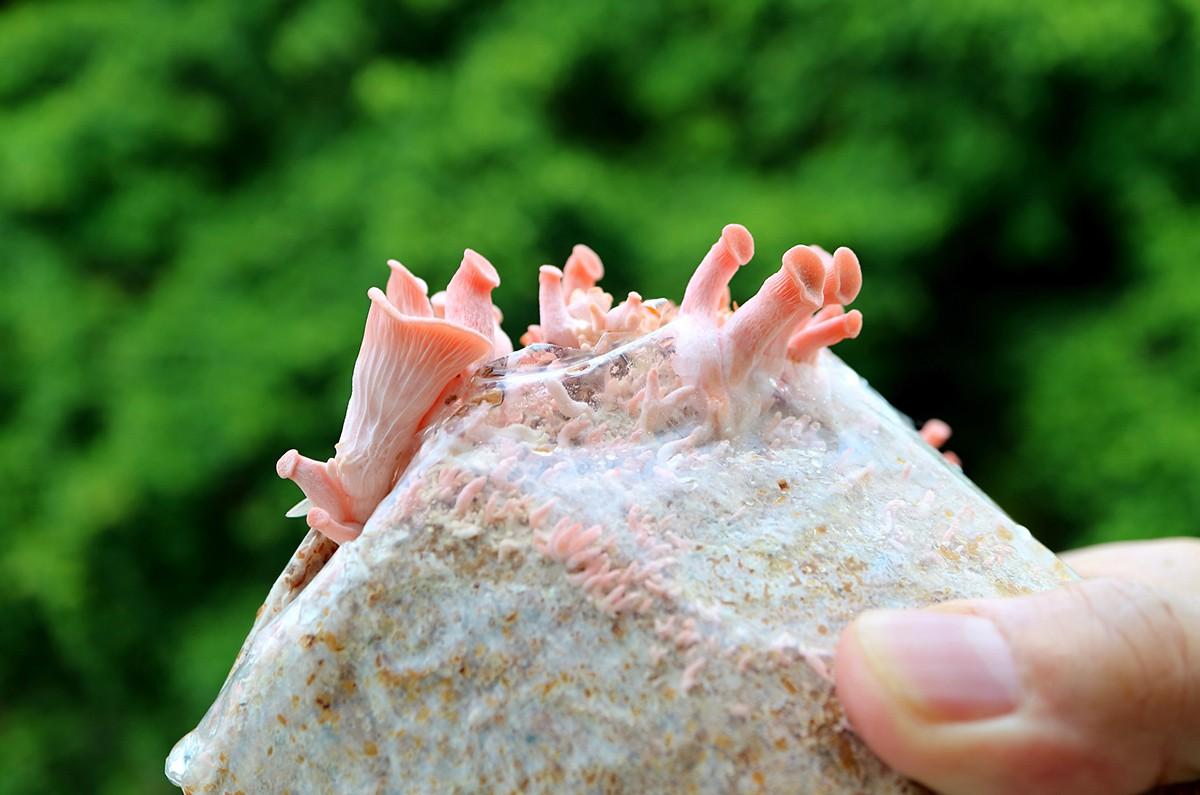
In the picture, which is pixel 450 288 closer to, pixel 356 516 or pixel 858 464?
pixel 356 516

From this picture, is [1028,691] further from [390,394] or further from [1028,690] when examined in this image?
[390,394]

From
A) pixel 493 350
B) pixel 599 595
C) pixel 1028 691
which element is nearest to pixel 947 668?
pixel 1028 691

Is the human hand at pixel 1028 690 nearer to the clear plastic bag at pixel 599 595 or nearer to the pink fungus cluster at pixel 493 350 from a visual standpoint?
the clear plastic bag at pixel 599 595

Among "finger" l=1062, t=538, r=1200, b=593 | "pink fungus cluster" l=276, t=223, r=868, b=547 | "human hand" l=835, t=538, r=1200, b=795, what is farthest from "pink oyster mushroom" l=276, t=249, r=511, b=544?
"finger" l=1062, t=538, r=1200, b=593

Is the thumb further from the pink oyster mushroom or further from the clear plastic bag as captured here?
the pink oyster mushroom

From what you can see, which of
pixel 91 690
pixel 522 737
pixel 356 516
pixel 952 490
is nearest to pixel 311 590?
pixel 356 516

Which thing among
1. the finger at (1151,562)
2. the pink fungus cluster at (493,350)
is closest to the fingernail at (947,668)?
the pink fungus cluster at (493,350)
